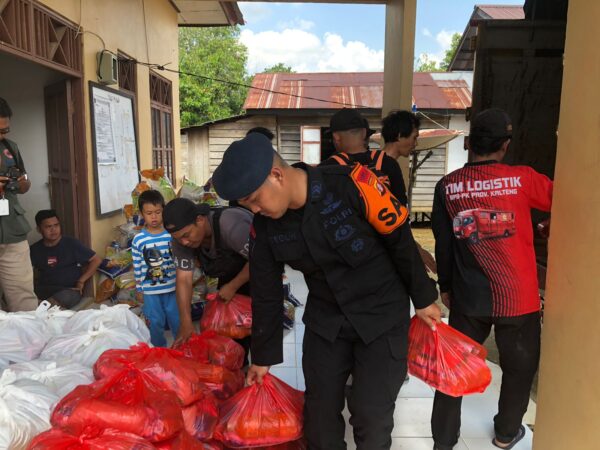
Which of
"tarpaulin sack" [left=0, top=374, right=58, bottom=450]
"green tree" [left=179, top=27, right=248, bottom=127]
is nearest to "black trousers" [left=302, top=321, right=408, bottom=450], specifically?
"tarpaulin sack" [left=0, top=374, right=58, bottom=450]

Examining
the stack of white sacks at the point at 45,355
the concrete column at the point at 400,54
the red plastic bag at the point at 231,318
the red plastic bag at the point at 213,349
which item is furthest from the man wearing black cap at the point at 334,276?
the concrete column at the point at 400,54

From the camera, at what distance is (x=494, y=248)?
7.33 feet

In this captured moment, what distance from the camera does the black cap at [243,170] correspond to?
1.54 meters

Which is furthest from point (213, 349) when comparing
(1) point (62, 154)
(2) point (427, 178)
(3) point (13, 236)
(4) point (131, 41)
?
(2) point (427, 178)

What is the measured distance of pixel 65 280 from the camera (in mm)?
4703

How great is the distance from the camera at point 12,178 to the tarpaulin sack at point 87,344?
156 cm

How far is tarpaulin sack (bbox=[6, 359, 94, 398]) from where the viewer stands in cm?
215

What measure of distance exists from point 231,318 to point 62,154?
365 cm

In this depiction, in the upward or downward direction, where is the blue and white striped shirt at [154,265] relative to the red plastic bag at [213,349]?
upward

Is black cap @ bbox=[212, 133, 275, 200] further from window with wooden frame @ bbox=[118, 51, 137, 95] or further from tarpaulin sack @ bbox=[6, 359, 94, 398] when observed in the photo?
window with wooden frame @ bbox=[118, 51, 137, 95]

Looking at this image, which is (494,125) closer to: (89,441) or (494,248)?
(494,248)

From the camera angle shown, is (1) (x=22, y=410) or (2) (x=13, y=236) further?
(2) (x=13, y=236)

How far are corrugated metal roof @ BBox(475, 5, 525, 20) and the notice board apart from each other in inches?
459

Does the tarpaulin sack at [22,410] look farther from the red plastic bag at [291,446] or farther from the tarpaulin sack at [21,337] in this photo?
the red plastic bag at [291,446]
